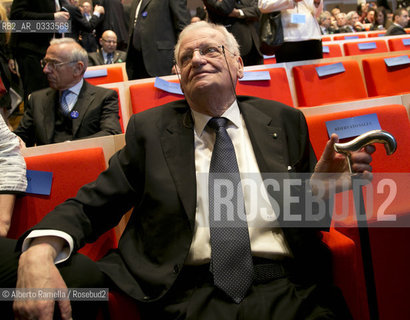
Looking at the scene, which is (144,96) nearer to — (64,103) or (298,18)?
(64,103)

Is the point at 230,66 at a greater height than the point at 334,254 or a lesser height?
greater

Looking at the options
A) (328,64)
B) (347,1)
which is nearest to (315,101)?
(328,64)

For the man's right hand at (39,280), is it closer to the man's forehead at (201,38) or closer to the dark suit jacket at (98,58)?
the man's forehead at (201,38)

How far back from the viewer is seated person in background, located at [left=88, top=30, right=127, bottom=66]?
17.8ft

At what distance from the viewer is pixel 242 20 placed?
11.6 ft

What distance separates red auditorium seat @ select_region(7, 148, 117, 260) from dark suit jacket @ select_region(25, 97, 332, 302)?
0.53 ft

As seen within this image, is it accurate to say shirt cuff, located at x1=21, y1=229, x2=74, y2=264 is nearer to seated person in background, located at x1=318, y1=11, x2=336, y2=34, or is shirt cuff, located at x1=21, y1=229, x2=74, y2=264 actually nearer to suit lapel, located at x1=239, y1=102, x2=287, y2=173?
suit lapel, located at x1=239, y1=102, x2=287, y2=173

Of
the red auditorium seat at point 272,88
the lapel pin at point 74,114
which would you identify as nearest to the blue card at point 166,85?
the red auditorium seat at point 272,88

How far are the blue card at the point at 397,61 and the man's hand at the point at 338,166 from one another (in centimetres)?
221

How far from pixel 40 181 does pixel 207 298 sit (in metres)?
0.77

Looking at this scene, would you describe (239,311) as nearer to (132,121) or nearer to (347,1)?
(132,121)

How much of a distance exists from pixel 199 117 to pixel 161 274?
0.57 m

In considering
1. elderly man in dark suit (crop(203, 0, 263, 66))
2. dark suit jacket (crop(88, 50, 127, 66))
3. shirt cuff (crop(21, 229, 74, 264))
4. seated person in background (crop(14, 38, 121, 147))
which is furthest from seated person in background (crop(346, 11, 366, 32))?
shirt cuff (crop(21, 229, 74, 264))

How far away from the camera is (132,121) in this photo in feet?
4.44
